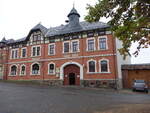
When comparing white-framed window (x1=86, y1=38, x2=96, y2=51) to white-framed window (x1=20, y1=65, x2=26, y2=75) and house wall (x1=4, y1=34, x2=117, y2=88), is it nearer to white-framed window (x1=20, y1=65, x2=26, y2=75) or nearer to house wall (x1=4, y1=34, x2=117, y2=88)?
house wall (x1=4, y1=34, x2=117, y2=88)

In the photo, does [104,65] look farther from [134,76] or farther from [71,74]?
[71,74]

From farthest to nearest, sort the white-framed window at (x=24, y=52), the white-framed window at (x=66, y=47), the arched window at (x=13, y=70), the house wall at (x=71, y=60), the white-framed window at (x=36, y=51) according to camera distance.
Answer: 1. the arched window at (x=13, y=70)
2. the white-framed window at (x=24, y=52)
3. the white-framed window at (x=36, y=51)
4. the white-framed window at (x=66, y=47)
5. the house wall at (x=71, y=60)

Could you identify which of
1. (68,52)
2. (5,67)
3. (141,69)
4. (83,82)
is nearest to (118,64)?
(141,69)

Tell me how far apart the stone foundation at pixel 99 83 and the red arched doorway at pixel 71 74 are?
1.48m

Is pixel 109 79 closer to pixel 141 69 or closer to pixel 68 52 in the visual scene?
pixel 141 69

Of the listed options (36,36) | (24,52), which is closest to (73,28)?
(36,36)

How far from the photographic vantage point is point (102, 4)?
6.38 m

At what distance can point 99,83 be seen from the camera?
2242 centimetres

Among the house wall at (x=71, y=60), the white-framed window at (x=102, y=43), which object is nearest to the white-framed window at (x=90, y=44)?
the house wall at (x=71, y=60)

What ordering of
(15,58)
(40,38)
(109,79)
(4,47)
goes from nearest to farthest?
(109,79) < (40,38) < (15,58) < (4,47)

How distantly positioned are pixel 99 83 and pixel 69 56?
678 cm

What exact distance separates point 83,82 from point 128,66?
7.60 metres

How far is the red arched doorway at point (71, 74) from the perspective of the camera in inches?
960

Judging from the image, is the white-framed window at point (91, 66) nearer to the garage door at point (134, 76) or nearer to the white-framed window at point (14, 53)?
the garage door at point (134, 76)
